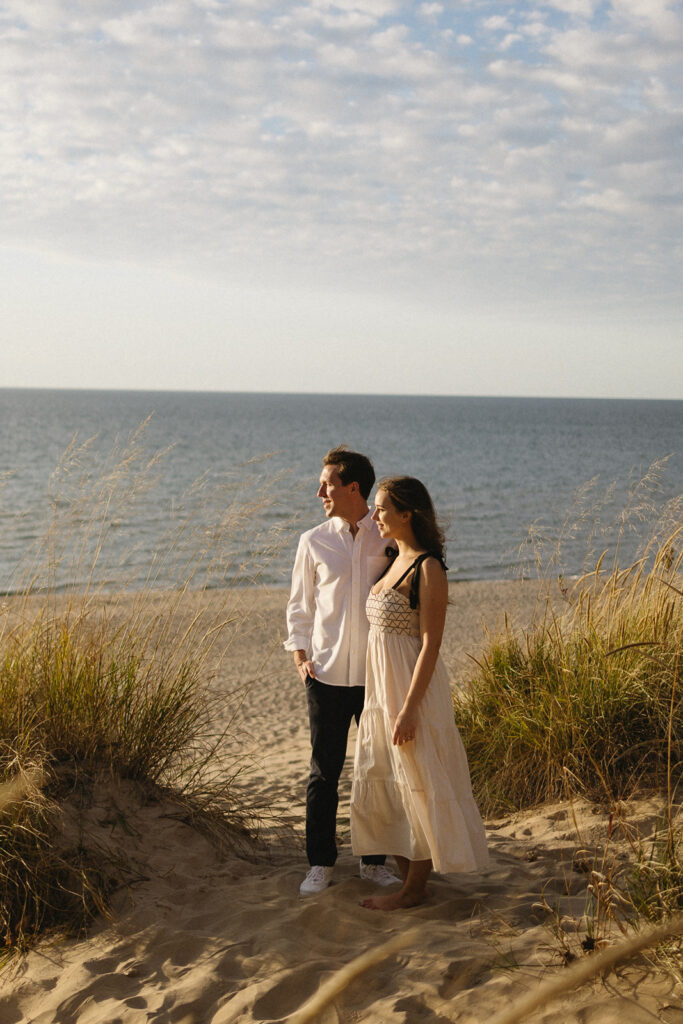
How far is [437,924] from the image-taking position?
3531 millimetres

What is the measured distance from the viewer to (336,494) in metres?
4.16

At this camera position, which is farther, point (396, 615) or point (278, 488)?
point (278, 488)

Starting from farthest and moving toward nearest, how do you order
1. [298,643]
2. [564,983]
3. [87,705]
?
[87,705] < [298,643] < [564,983]

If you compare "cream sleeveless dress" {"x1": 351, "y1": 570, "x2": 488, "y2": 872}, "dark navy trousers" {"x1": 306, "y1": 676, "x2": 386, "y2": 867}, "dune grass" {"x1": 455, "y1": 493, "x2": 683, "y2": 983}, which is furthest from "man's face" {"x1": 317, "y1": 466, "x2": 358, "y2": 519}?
"dune grass" {"x1": 455, "y1": 493, "x2": 683, "y2": 983}

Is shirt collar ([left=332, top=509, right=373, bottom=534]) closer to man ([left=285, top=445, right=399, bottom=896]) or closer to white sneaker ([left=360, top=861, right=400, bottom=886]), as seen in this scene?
man ([left=285, top=445, right=399, bottom=896])

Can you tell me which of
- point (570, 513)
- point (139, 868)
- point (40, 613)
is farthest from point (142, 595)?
point (570, 513)

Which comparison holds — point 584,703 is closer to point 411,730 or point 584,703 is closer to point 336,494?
point 411,730

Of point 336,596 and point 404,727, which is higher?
point 336,596

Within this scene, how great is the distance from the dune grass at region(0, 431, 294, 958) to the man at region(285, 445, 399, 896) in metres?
0.66

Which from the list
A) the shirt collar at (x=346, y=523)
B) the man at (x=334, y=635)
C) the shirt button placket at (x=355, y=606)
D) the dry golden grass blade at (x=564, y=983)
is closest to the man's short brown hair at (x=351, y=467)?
the man at (x=334, y=635)

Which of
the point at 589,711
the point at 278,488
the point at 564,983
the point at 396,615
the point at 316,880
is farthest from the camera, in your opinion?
the point at 278,488

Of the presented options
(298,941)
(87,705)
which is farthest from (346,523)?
A: (298,941)

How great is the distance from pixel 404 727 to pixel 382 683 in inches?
9.2

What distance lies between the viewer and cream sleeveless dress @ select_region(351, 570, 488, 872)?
11.8 ft
